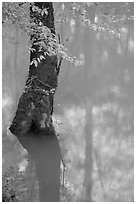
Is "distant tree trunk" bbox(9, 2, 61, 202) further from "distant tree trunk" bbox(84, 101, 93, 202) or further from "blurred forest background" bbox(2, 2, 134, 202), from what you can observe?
"distant tree trunk" bbox(84, 101, 93, 202)

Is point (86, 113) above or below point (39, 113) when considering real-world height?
below

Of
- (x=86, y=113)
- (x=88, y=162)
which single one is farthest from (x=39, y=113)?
(x=86, y=113)

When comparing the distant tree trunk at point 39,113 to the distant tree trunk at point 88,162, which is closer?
the distant tree trunk at point 88,162

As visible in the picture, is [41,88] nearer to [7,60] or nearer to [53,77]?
[53,77]

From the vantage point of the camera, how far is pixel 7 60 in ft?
55.7

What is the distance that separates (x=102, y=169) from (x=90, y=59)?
32.2ft

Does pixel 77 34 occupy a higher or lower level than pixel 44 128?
higher

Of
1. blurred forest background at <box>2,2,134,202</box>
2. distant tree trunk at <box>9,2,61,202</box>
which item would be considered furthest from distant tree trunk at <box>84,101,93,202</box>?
distant tree trunk at <box>9,2,61,202</box>

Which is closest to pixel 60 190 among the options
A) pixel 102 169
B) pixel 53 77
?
pixel 102 169

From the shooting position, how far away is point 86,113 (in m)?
10.9

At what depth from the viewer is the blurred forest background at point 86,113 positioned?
6.02m

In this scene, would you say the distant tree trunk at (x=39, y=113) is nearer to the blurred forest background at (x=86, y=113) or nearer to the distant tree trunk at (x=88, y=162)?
the blurred forest background at (x=86, y=113)

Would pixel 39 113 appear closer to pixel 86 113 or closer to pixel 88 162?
pixel 88 162

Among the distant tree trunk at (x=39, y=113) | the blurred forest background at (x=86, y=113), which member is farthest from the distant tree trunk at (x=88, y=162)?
the distant tree trunk at (x=39, y=113)
